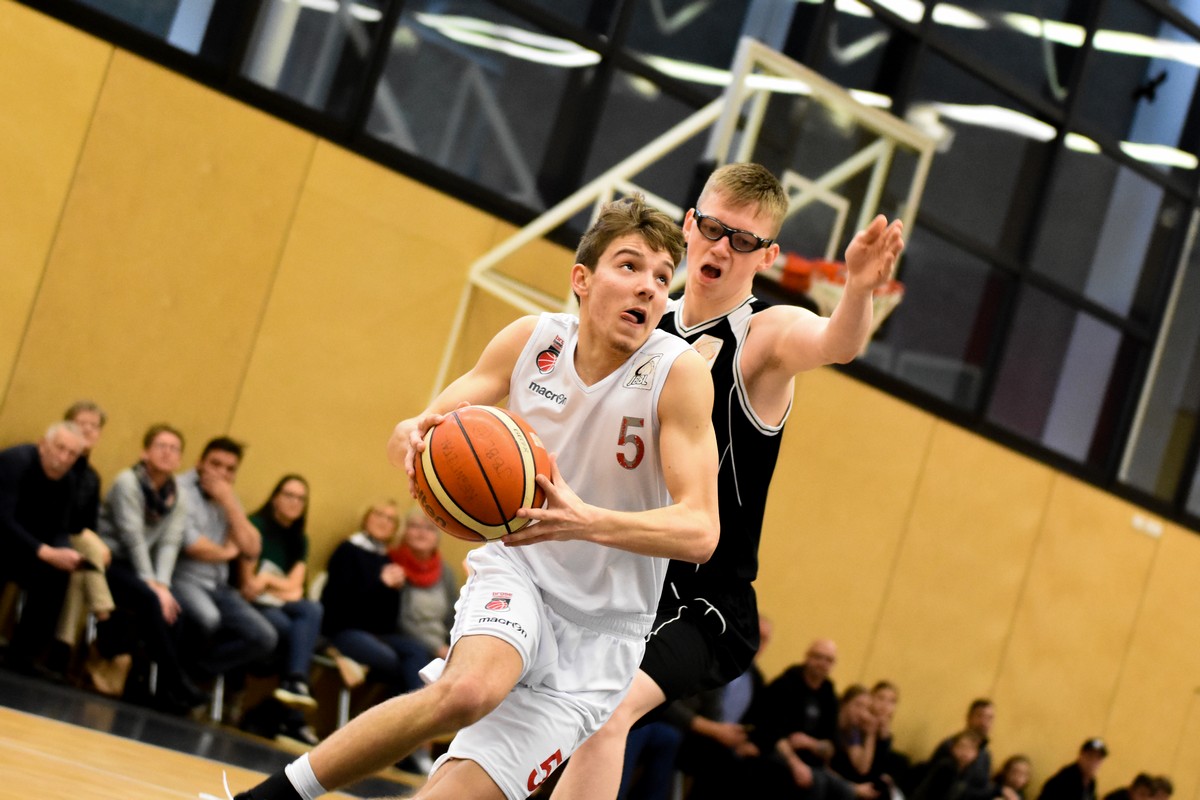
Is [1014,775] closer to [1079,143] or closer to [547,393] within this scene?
[1079,143]

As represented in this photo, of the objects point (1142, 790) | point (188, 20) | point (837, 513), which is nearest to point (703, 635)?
point (188, 20)

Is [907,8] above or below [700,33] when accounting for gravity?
above

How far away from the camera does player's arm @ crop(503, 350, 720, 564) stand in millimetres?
3279

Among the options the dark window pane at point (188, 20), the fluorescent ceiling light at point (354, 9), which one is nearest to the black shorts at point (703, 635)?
the dark window pane at point (188, 20)

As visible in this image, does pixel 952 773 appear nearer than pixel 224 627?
No

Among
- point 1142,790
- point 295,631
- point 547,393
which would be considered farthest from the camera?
point 1142,790

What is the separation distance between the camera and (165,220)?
8570 millimetres

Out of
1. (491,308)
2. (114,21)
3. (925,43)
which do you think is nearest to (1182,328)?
(925,43)

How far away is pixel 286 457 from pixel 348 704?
5.21 feet

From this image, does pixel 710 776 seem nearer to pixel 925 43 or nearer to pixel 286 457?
pixel 286 457

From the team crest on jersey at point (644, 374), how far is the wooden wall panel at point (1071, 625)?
998 centimetres

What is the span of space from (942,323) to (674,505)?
937 centimetres

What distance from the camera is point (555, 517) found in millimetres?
3252

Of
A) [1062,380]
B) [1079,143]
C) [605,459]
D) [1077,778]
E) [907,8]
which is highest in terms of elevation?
[907,8]
